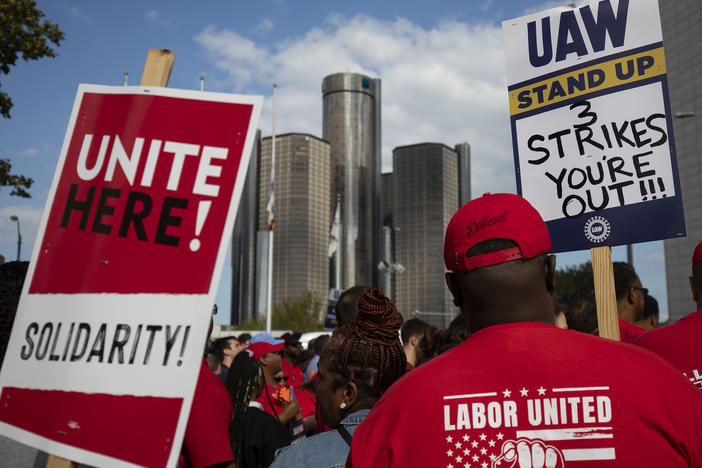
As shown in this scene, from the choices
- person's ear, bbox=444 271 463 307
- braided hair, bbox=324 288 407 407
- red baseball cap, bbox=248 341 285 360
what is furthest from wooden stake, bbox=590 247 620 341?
red baseball cap, bbox=248 341 285 360

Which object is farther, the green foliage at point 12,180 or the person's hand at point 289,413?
the green foliage at point 12,180

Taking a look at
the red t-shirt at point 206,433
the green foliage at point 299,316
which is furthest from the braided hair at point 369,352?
the green foliage at point 299,316

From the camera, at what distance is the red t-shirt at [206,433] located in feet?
8.42

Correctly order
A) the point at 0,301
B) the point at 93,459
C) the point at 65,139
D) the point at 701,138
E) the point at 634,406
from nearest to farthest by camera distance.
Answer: the point at 634,406
the point at 93,459
the point at 65,139
the point at 0,301
the point at 701,138

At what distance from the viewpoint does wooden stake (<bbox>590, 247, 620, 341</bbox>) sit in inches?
122

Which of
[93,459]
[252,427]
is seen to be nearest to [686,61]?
[252,427]

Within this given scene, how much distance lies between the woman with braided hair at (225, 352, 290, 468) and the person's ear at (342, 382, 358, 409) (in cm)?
167

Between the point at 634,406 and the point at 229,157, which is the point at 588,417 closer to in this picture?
the point at 634,406

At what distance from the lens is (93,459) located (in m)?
1.77

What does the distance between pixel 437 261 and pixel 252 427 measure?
124391 mm

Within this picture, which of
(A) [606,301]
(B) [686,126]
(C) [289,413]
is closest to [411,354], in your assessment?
(C) [289,413]

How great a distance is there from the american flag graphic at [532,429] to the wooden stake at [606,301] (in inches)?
72.1

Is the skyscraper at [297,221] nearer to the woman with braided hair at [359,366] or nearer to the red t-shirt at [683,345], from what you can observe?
the woman with braided hair at [359,366]

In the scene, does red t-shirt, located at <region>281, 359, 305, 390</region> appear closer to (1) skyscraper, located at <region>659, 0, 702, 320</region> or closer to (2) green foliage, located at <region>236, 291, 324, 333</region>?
(1) skyscraper, located at <region>659, 0, 702, 320</region>
